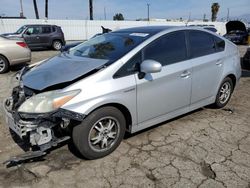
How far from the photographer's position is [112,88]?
3057mm

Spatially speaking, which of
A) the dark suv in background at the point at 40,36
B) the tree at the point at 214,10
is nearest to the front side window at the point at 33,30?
the dark suv in background at the point at 40,36

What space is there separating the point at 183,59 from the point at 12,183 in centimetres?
282

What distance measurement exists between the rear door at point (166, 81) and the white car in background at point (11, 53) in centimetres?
652

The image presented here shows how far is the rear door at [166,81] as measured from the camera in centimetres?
340

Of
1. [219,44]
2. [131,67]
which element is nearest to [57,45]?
[219,44]

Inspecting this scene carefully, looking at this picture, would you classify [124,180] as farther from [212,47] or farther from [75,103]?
[212,47]

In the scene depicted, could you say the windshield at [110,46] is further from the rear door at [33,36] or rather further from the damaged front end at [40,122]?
Result: the rear door at [33,36]

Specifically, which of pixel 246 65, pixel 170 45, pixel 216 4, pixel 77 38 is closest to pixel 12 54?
pixel 170 45

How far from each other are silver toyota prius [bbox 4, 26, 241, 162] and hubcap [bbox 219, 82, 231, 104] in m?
0.50

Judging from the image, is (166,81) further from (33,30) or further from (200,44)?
(33,30)

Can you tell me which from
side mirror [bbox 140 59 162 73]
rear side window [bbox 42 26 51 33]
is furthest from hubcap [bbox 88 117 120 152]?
rear side window [bbox 42 26 51 33]

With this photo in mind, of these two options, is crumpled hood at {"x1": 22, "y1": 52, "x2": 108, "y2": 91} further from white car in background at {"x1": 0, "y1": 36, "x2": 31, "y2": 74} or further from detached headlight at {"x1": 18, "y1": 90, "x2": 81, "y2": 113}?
white car in background at {"x1": 0, "y1": 36, "x2": 31, "y2": 74}

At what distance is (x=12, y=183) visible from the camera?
279 cm

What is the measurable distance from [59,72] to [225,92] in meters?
3.26
